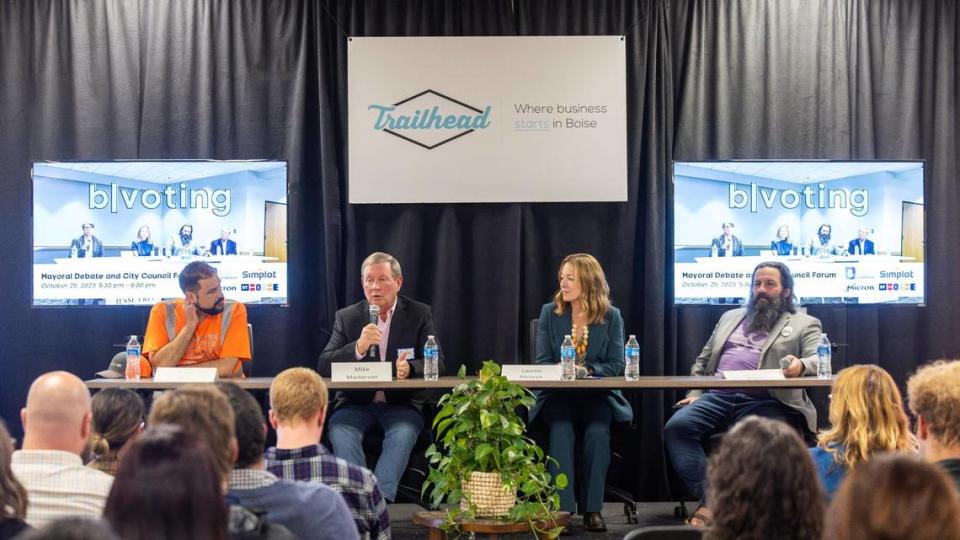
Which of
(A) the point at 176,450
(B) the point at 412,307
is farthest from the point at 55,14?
(A) the point at 176,450

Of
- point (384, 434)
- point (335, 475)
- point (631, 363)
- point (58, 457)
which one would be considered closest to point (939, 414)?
point (335, 475)

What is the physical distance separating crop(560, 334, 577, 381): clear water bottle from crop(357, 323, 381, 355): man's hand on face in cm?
88

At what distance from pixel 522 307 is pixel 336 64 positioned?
1774 millimetres

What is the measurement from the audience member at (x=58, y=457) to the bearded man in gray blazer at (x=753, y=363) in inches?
127

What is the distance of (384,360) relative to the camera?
215 inches

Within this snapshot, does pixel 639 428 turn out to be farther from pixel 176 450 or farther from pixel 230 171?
pixel 176 450

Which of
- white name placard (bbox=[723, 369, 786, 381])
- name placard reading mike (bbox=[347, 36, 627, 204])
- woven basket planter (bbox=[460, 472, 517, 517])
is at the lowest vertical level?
woven basket planter (bbox=[460, 472, 517, 517])

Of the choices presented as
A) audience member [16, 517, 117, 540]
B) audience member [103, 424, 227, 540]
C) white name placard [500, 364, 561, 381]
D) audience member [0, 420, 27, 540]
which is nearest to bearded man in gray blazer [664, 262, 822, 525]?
white name placard [500, 364, 561, 381]

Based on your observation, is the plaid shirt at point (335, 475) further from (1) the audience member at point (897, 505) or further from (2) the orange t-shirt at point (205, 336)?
(2) the orange t-shirt at point (205, 336)

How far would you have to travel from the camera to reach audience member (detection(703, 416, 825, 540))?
78.1 inches

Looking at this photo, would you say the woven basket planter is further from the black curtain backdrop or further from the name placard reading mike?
the name placard reading mike

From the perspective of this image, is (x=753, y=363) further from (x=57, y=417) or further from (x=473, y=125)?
(x=57, y=417)

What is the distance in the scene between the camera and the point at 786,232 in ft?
20.0

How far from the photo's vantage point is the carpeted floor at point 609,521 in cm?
521
